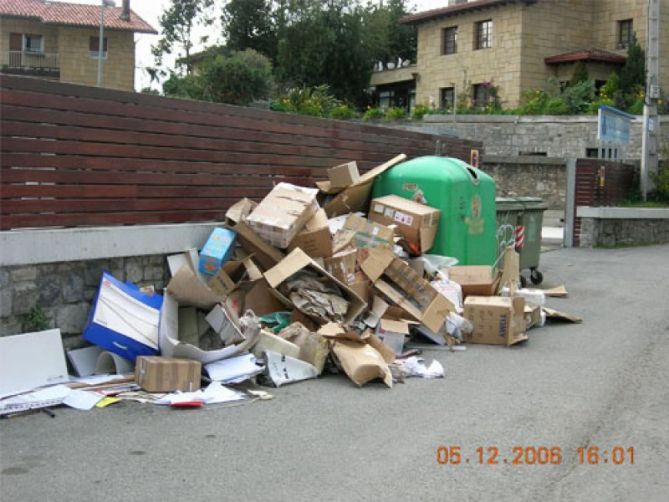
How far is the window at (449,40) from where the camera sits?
135 ft

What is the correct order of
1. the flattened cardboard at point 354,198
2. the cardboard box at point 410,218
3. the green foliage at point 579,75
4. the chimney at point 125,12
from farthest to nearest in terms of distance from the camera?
the chimney at point 125,12, the green foliage at point 579,75, the flattened cardboard at point 354,198, the cardboard box at point 410,218

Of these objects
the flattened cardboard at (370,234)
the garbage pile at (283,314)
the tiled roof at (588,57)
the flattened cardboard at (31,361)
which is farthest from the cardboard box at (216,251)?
the tiled roof at (588,57)

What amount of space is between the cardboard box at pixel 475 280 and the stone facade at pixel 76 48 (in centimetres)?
4355

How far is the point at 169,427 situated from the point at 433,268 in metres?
5.03

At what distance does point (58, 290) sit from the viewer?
6.70m

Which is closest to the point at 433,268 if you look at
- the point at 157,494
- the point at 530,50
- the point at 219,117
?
the point at 219,117

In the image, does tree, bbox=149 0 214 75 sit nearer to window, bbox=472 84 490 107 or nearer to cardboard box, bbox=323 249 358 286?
window, bbox=472 84 490 107

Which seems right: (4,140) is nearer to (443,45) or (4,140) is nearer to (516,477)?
(516,477)

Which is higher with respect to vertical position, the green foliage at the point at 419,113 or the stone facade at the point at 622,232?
the green foliage at the point at 419,113

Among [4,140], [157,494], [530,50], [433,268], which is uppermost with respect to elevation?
[530,50]

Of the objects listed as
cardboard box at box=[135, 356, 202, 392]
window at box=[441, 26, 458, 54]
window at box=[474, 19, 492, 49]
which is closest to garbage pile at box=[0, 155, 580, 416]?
cardboard box at box=[135, 356, 202, 392]

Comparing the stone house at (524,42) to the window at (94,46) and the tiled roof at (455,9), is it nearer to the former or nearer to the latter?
the tiled roof at (455,9)

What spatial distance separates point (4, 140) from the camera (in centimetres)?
642

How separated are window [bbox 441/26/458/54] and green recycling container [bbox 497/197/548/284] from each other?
29050 mm
